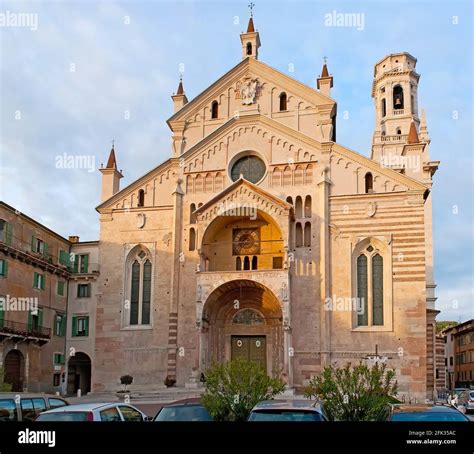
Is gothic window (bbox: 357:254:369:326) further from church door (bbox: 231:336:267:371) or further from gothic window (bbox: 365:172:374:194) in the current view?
church door (bbox: 231:336:267:371)

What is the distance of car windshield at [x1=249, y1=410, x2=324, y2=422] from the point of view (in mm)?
11070

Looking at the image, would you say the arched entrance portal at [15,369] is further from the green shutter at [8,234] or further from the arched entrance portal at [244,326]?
the arched entrance portal at [244,326]

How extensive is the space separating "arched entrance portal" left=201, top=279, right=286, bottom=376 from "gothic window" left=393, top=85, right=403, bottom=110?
29.8 m

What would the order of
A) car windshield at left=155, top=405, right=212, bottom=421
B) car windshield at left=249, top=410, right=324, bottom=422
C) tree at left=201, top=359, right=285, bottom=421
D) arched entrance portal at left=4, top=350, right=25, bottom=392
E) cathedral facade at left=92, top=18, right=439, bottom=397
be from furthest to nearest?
1. arched entrance portal at left=4, top=350, right=25, bottom=392
2. cathedral facade at left=92, top=18, right=439, bottom=397
3. tree at left=201, top=359, right=285, bottom=421
4. car windshield at left=155, top=405, right=212, bottom=421
5. car windshield at left=249, top=410, right=324, bottom=422

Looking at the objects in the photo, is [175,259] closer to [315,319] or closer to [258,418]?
[315,319]

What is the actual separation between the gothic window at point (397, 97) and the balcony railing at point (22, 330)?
3792 cm

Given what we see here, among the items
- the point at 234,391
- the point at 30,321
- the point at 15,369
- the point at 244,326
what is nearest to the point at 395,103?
the point at 244,326

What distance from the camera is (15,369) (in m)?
35.2

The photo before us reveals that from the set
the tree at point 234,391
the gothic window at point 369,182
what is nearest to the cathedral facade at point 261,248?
the gothic window at point 369,182

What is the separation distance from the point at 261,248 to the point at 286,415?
25.7 metres

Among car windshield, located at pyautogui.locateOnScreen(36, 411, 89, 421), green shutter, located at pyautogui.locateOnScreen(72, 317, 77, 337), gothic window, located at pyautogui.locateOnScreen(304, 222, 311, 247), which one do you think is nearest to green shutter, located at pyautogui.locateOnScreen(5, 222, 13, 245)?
green shutter, located at pyautogui.locateOnScreen(72, 317, 77, 337)

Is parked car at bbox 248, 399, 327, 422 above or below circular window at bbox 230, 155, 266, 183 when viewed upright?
below
